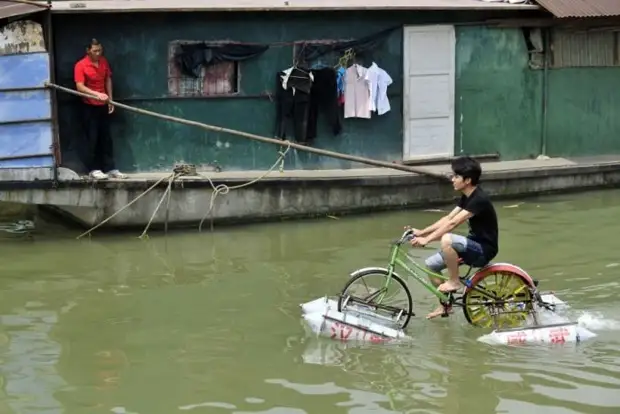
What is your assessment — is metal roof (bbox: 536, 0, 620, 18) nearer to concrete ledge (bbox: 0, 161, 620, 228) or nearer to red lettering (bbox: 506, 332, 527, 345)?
concrete ledge (bbox: 0, 161, 620, 228)

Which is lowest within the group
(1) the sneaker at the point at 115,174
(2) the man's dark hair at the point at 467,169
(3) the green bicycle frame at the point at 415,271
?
(3) the green bicycle frame at the point at 415,271

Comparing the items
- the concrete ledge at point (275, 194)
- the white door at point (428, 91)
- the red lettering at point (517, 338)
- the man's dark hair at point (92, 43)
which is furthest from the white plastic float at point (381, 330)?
the white door at point (428, 91)

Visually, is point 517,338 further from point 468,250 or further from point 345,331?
point 345,331

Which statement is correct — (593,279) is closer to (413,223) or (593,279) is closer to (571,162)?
(413,223)

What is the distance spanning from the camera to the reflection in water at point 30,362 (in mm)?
6453

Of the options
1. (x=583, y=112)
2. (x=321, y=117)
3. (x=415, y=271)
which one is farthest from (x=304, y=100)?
(x=415, y=271)

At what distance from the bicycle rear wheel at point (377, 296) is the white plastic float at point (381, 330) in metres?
0.04

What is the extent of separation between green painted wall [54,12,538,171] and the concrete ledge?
771mm

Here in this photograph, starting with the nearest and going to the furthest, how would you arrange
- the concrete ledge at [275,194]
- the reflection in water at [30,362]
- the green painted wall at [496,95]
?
the reflection in water at [30,362]
the concrete ledge at [275,194]
the green painted wall at [496,95]

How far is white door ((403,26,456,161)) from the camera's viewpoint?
14.1 m

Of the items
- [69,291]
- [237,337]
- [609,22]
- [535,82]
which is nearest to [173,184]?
[69,291]

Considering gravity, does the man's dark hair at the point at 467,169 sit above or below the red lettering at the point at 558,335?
above

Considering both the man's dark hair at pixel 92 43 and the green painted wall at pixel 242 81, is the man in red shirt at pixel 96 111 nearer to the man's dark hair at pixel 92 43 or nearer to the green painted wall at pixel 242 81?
the man's dark hair at pixel 92 43

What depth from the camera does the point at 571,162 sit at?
15.0 metres
